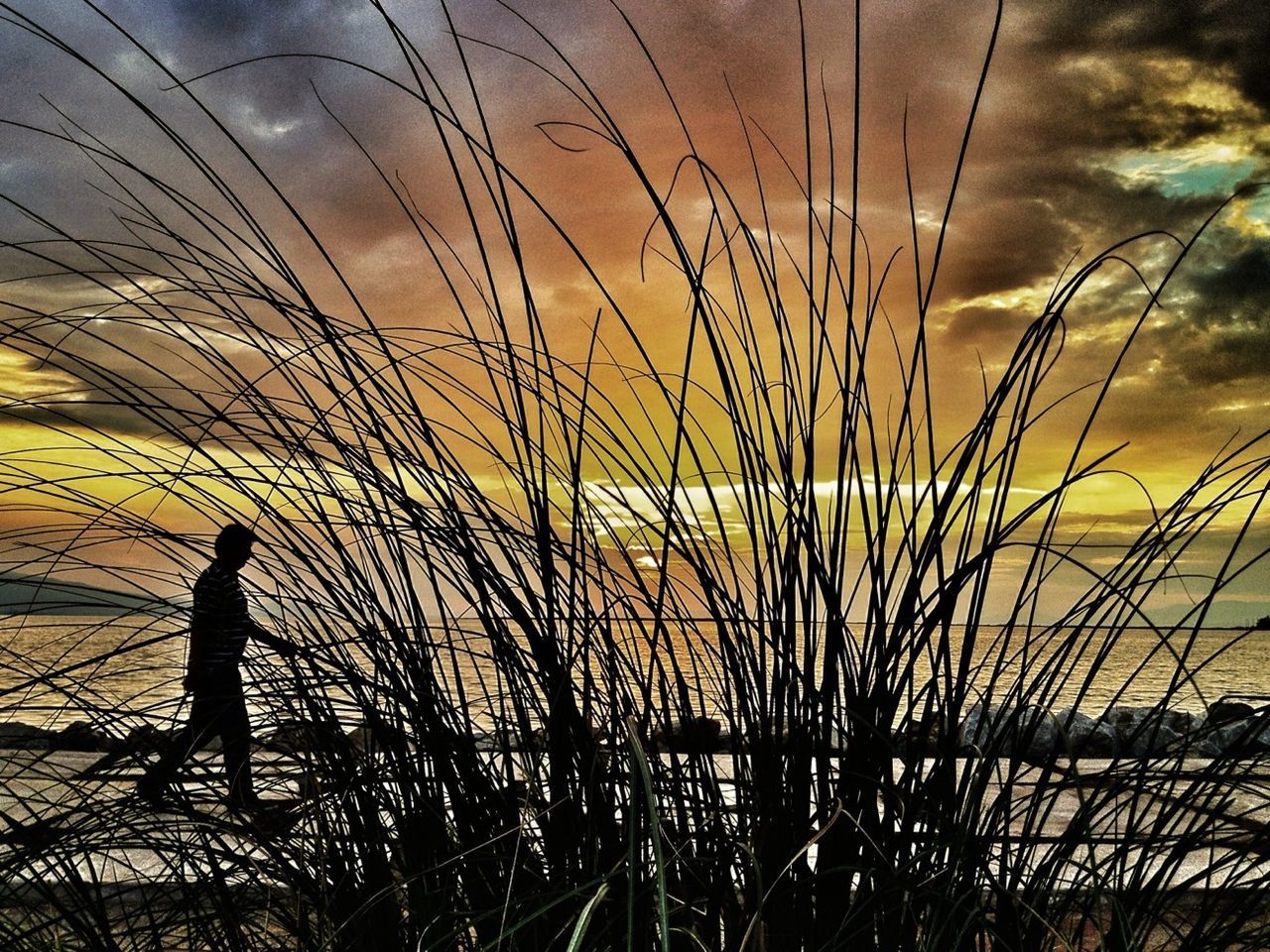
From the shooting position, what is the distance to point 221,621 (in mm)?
1499

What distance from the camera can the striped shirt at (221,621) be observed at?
141 cm

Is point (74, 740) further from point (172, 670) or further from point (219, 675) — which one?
point (219, 675)

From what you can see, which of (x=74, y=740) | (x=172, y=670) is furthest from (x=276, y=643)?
(x=74, y=740)

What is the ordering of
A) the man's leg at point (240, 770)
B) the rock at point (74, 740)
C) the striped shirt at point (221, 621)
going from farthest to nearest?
1. the rock at point (74, 740)
2. the striped shirt at point (221, 621)
3. the man's leg at point (240, 770)

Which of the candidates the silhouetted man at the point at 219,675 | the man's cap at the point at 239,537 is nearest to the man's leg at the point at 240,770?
the silhouetted man at the point at 219,675

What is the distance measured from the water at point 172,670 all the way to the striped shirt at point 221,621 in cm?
4

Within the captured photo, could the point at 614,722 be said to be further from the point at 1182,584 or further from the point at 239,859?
the point at 1182,584

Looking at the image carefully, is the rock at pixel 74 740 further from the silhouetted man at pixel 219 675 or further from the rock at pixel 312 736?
the rock at pixel 312 736

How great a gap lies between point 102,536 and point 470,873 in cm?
80

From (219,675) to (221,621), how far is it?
86 mm

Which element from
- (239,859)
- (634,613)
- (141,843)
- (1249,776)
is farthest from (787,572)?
(141,843)

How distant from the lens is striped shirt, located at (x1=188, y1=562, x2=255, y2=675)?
141 centimetres

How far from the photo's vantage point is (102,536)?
163cm

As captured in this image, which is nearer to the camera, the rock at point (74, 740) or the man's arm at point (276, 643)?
the man's arm at point (276, 643)
